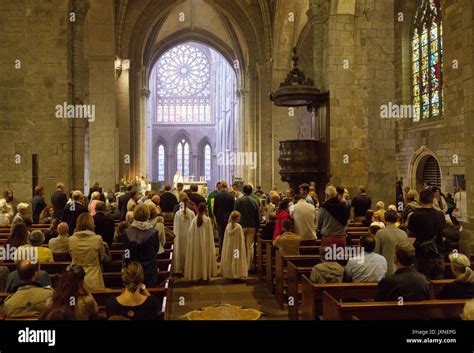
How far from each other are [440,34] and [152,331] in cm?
1788

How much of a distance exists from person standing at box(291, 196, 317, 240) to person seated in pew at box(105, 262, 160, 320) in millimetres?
4616

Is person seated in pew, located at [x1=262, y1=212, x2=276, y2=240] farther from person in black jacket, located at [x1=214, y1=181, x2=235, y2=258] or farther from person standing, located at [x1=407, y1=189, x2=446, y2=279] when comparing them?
person standing, located at [x1=407, y1=189, x2=446, y2=279]

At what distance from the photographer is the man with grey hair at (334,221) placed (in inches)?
284

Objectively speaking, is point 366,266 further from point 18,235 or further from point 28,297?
point 18,235

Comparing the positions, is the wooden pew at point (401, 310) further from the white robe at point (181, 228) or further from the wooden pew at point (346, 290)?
the white robe at point (181, 228)

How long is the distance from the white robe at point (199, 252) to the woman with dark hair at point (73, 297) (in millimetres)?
4990

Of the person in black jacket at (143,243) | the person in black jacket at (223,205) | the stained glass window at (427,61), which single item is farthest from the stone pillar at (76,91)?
the stained glass window at (427,61)

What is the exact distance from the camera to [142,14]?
26.8m

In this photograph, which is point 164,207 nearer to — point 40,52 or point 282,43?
point 40,52

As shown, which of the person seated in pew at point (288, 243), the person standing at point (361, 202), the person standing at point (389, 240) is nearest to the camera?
the person standing at point (389, 240)

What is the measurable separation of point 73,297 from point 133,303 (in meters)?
0.46

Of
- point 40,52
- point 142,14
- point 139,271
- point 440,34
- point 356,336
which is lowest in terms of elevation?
point 356,336

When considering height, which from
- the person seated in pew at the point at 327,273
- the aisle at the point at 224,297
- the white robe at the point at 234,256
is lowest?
the aisle at the point at 224,297

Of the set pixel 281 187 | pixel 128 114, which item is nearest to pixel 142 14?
pixel 128 114
